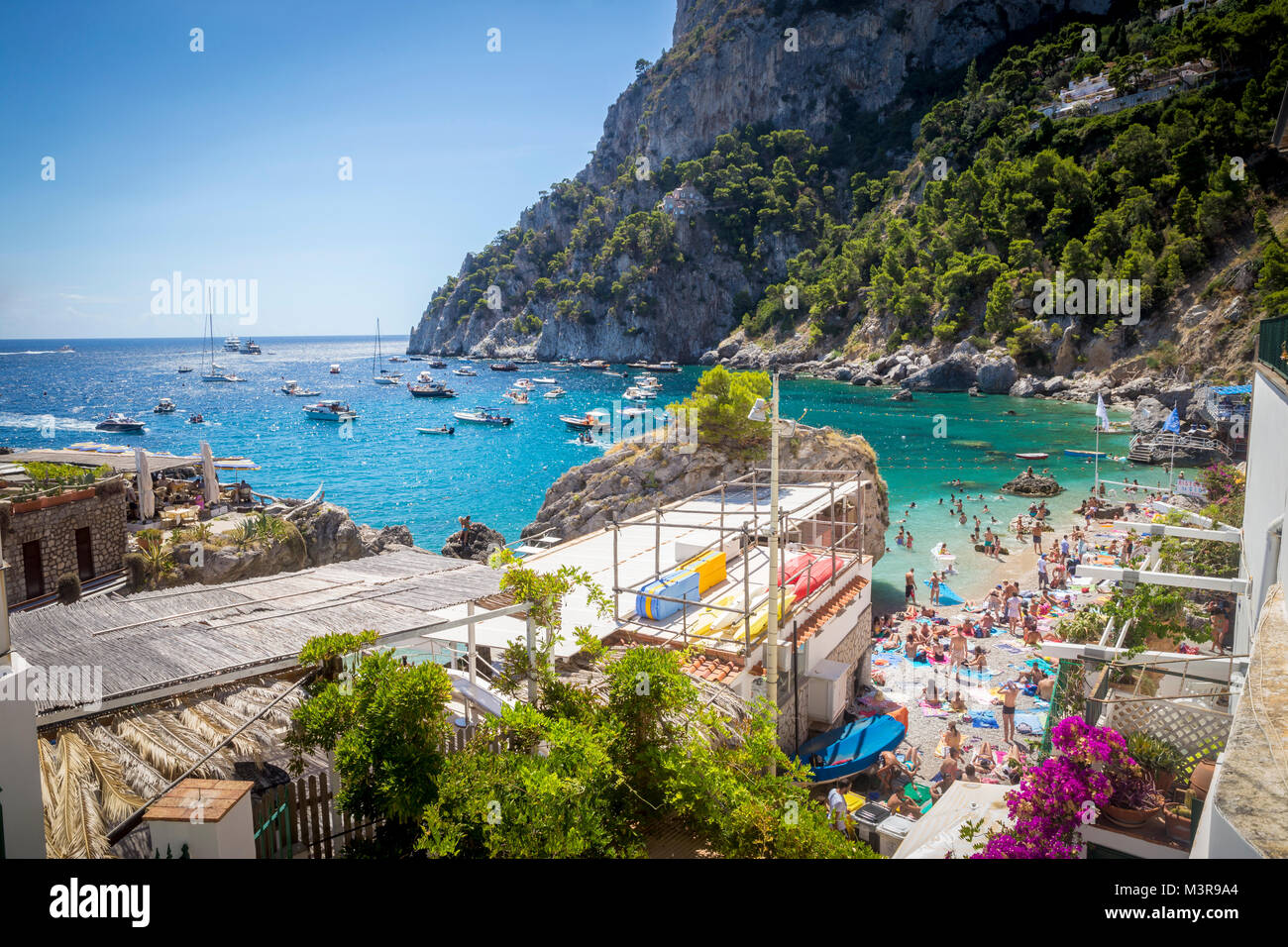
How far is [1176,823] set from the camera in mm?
5832

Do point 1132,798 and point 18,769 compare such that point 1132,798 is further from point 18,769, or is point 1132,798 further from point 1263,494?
point 18,769

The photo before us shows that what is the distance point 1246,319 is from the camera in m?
58.7

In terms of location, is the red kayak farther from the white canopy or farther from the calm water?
Result: the calm water

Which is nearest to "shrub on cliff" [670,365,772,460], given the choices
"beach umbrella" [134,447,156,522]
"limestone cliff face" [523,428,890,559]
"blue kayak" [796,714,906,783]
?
"limestone cliff face" [523,428,890,559]

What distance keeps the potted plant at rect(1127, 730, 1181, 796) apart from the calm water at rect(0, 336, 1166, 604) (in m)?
19.9

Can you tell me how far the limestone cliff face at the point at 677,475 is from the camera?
2027 cm

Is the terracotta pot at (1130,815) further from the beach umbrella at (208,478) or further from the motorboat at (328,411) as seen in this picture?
the motorboat at (328,411)

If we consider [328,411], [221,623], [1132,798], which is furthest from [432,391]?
[1132,798]

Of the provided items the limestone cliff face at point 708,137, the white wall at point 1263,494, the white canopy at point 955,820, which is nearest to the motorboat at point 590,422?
the white wall at point 1263,494

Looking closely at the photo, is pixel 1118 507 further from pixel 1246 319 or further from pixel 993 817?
pixel 1246 319

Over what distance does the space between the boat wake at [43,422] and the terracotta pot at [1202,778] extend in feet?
320

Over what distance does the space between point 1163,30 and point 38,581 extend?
116793 millimetres

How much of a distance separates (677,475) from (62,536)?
14.8 meters
